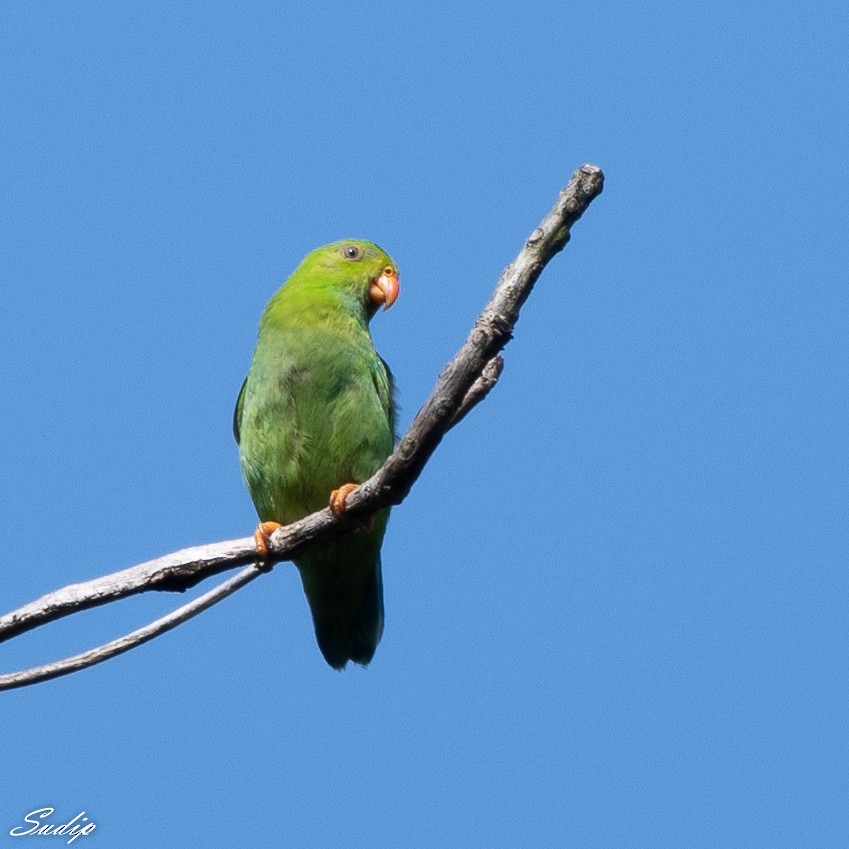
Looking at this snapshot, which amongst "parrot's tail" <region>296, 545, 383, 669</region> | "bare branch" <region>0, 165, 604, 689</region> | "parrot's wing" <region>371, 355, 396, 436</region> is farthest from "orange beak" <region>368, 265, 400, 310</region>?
"bare branch" <region>0, 165, 604, 689</region>

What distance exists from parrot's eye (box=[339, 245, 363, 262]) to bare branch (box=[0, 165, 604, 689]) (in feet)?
6.22

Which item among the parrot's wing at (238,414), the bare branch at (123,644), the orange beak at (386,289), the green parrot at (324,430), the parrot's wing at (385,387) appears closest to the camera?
the bare branch at (123,644)

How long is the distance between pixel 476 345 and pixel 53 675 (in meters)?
2.07

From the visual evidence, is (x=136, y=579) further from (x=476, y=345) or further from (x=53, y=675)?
(x=476, y=345)

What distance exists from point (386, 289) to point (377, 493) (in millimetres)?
2543

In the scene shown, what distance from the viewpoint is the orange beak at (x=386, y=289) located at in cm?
680

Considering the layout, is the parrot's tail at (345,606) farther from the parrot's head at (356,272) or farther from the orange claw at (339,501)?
the parrot's head at (356,272)

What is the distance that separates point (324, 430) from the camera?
5.82 meters

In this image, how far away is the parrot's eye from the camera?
6840mm

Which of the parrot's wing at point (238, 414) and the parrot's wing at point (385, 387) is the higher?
the parrot's wing at point (238, 414)

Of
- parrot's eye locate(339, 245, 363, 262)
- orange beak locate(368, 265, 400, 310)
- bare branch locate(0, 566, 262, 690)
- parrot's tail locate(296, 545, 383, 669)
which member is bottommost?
bare branch locate(0, 566, 262, 690)

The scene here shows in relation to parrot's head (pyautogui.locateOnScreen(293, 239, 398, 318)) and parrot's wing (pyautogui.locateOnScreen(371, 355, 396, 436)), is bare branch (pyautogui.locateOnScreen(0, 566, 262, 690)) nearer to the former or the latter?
parrot's wing (pyautogui.locateOnScreen(371, 355, 396, 436))

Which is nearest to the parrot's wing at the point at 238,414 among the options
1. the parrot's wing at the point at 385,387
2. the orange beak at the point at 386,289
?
the parrot's wing at the point at 385,387

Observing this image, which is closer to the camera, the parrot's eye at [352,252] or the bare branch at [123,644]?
the bare branch at [123,644]
